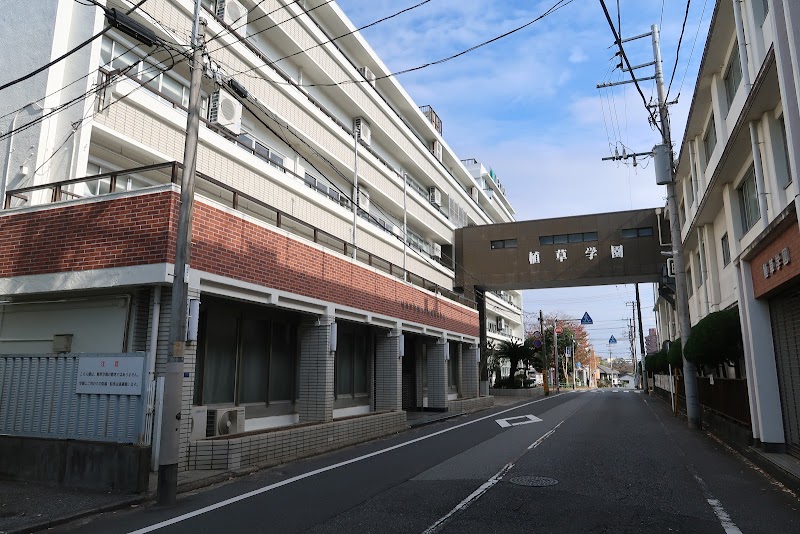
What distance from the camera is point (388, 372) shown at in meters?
19.4

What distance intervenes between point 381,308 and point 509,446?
276 inches

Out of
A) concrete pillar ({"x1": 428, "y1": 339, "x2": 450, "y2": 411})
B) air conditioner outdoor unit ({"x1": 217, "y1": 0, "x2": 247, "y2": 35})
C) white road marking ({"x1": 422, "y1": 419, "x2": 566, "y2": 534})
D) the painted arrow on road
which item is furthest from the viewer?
concrete pillar ({"x1": 428, "y1": 339, "x2": 450, "y2": 411})

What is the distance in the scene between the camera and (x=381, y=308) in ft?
61.9

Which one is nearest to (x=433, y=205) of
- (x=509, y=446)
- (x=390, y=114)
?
(x=390, y=114)

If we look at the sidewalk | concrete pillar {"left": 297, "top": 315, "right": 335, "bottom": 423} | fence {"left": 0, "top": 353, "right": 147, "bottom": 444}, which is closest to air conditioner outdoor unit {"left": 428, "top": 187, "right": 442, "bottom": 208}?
concrete pillar {"left": 297, "top": 315, "right": 335, "bottom": 423}

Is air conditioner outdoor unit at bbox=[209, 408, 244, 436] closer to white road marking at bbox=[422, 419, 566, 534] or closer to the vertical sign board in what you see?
the vertical sign board

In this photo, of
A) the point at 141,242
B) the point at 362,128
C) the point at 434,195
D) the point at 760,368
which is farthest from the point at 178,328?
the point at 434,195

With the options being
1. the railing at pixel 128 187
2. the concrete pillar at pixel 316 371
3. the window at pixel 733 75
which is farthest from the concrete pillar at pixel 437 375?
the window at pixel 733 75

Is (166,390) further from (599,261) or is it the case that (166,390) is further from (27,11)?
(599,261)

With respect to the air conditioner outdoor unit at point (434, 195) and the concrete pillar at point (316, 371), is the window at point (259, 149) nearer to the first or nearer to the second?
the concrete pillar at point (316, 371)

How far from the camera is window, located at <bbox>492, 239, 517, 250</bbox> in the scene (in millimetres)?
33812

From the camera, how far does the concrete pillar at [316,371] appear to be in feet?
47.4

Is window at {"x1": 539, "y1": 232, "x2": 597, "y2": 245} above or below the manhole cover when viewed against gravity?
above

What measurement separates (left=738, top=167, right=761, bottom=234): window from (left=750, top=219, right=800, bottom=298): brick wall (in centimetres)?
272
